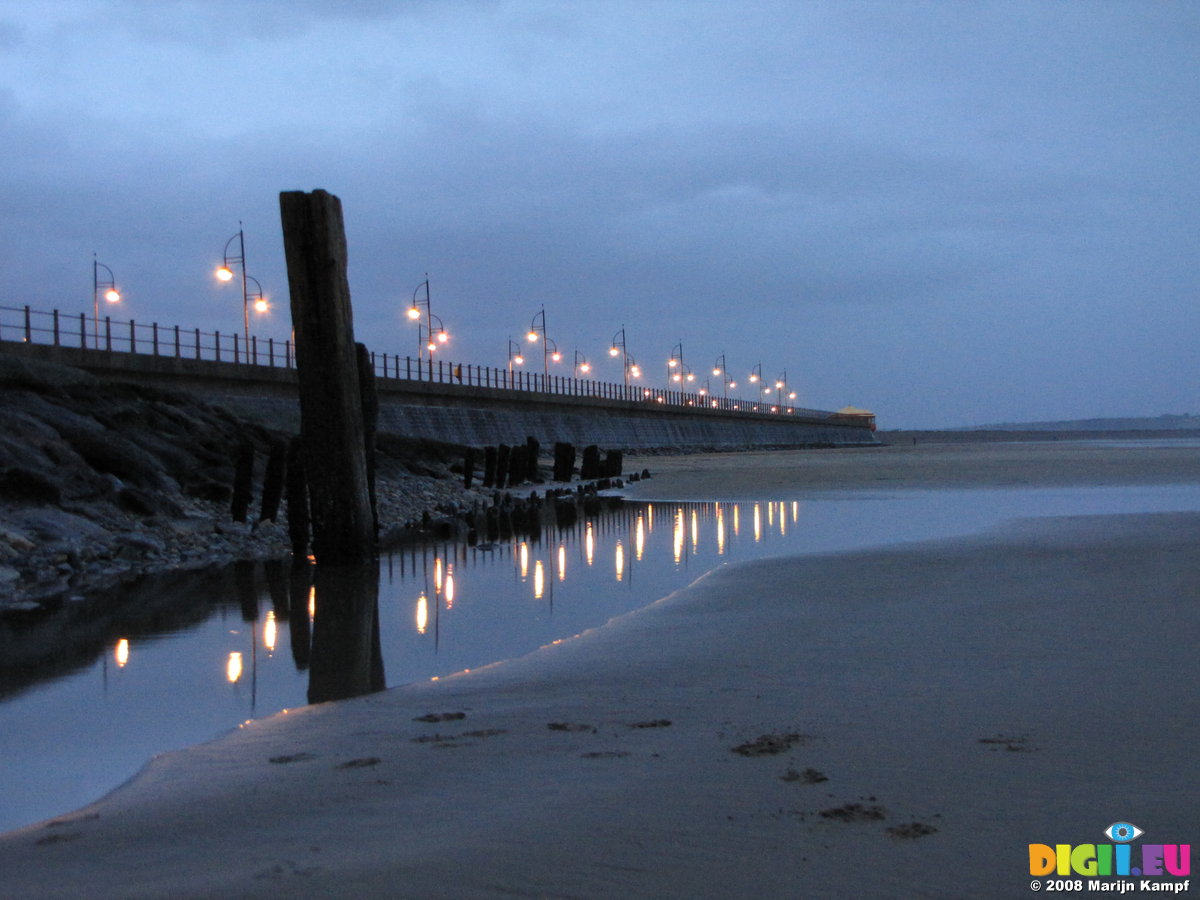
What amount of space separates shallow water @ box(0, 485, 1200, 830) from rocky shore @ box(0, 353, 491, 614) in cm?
92

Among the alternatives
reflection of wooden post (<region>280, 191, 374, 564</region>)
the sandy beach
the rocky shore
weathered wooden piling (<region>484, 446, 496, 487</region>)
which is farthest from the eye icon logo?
weathered wooden piling (<region>484, 446, 496, 487</region>)

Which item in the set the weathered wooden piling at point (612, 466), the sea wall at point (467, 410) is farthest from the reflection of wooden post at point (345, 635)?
the weathered wooden piling at point (612, 466)

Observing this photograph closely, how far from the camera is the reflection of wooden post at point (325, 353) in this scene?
468 inches

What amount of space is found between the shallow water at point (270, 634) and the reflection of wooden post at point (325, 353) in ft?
3.56

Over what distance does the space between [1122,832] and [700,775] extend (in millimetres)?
1449

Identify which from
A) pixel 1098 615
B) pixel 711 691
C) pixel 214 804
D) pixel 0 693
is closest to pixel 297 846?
pixel 214 804

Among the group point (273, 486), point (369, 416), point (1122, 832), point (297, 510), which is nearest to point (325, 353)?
point (369, 416)

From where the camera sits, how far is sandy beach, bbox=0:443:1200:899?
3119 mm

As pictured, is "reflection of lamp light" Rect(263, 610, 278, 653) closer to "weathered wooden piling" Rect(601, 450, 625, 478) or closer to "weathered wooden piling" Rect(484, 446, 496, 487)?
"weathered wooden piling" Rect(484, 446, 496, 487)

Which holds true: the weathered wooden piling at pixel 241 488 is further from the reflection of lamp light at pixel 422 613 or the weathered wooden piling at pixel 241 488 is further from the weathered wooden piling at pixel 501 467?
the weathered wooden piling at pixel 501 467

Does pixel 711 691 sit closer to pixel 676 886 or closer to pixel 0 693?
pixel 676 886

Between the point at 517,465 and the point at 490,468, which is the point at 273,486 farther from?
the point at 517,465

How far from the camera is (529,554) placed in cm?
1427

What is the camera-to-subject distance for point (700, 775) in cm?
406
